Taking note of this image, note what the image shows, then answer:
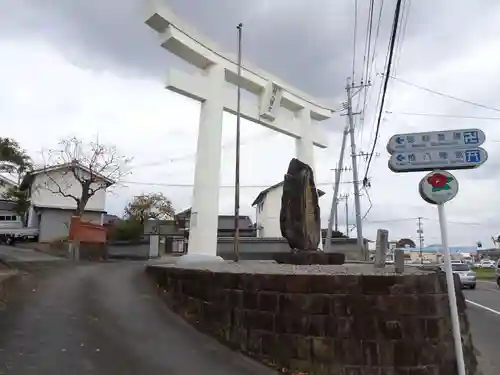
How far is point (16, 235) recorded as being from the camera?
117 ft

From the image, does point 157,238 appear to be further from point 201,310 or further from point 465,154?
point 465,154

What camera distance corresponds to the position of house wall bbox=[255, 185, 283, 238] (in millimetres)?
44469

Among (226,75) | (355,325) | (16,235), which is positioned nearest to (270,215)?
(16,235)

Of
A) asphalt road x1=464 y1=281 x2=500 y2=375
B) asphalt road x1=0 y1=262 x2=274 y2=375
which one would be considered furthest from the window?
asphalt road x1=464 y1=281 x2=500 y2=375

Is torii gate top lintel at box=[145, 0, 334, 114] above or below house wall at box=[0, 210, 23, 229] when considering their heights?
above

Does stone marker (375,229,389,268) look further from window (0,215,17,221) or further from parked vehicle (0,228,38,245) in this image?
window (0,215,17,221)

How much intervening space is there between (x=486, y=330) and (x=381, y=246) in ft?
13.5

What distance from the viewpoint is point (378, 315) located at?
5.76 m

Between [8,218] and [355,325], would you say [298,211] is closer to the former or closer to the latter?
[355,325]

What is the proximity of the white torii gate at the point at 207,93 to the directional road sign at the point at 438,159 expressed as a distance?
40.0 feet

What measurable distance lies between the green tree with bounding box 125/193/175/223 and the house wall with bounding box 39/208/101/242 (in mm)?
4950

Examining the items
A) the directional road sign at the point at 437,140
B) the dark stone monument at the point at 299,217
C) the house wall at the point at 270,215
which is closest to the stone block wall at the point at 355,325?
the directional road sign at the point at 437,140

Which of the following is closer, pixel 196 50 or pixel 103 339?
pixel 103 339

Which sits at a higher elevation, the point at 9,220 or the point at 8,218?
the point at 8,218
